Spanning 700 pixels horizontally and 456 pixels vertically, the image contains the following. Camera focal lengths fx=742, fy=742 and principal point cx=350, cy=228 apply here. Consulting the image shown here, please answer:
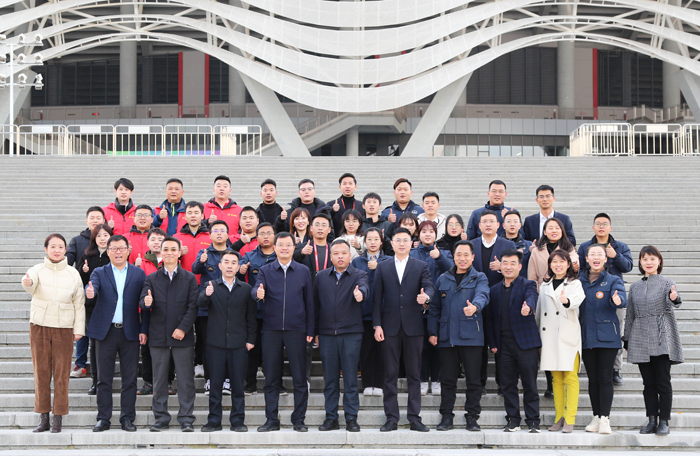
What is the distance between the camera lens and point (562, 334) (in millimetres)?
7188

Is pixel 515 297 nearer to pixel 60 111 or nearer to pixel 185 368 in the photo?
pixel 185 368

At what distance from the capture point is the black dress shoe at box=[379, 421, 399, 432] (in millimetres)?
7141

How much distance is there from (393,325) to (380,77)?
21944mm

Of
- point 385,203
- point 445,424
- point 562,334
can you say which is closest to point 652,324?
point 562,334

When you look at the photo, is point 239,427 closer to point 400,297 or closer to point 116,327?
point 116,327

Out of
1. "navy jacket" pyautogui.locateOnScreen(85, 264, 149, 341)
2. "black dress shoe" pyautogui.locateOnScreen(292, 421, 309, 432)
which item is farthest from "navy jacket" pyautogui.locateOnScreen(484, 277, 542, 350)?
"navy jacket" pyautogui.locateOnScreen(85, 264, 149, 341)

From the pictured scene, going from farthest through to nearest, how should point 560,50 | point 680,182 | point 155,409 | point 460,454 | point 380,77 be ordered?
1. point 560,50
2. point 380,77
3. point 680,182
4. point 155,409
5. point 460,454

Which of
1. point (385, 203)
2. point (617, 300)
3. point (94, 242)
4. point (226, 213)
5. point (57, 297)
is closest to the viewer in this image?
point (617, 300)

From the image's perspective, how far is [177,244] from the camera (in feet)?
24.5

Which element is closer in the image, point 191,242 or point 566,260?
point 566,260

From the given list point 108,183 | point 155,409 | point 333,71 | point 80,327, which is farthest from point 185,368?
point 333,71

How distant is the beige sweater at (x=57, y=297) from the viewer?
7.19 m

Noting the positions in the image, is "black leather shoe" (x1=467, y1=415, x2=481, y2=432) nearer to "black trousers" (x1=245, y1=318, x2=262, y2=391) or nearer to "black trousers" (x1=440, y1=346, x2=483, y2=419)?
"black trousers" (x1=440, y1=346, x2=483, y2=419)

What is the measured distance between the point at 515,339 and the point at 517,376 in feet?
1.23
